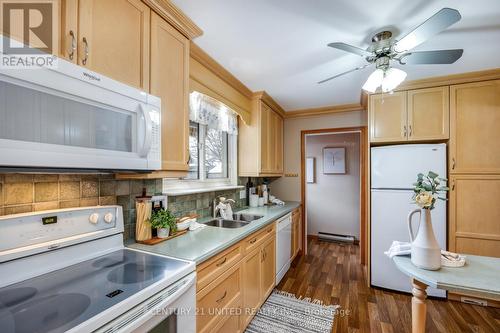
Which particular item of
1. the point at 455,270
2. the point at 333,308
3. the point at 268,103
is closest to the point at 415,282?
the point at 455,270

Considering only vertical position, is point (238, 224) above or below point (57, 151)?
below

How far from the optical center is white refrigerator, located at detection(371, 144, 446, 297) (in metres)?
2.38

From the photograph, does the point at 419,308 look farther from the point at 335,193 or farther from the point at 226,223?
the point at 335,193

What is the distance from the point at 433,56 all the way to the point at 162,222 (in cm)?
216

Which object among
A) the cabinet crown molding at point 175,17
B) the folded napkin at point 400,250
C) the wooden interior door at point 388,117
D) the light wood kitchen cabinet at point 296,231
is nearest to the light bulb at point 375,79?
the wooden interior door at point 388,117

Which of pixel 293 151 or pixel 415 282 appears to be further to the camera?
pixel 293 151

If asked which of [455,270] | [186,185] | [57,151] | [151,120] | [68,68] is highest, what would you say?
[68,68]

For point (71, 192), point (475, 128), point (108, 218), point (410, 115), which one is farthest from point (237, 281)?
point (475, 128)

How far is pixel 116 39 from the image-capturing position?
1.13 m

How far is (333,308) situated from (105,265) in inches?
83.5

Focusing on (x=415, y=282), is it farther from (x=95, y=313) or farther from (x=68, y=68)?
(x=68, y=68)

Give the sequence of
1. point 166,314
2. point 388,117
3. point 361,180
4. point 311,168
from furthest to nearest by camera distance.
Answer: point 311,168 → point 361,180 → point 388,117 → point 166,314

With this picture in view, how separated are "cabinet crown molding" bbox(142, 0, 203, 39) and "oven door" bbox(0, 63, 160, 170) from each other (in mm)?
604

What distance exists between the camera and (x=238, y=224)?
227cm
